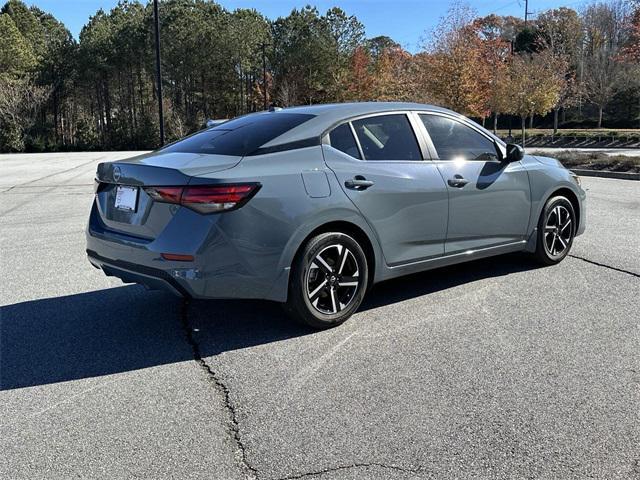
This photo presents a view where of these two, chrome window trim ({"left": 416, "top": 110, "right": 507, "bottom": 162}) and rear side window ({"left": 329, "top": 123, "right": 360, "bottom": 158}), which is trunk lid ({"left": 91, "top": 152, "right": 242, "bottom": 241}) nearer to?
Result: rear side window ({"left": 329, "top": 123, "right": 360, "bottom": 158})

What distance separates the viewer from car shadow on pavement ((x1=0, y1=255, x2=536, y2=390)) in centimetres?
385

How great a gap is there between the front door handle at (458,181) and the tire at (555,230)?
4.06 ft

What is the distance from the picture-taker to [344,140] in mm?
4535

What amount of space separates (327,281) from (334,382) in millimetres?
946

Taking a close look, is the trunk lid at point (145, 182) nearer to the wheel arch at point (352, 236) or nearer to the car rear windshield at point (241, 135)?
the car rear windshield at point (241, 135)

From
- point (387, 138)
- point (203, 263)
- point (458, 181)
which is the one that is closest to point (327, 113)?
point (387, 138)

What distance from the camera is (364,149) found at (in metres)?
4.60

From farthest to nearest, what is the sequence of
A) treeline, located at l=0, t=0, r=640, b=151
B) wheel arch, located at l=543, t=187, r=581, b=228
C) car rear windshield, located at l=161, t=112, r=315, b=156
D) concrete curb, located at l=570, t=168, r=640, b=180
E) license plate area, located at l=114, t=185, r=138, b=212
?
treeline, located at l=0, t=0, r=640, b=151, concrete curb, located at l=570, t=168, r=640, b=180, wheel arch, located at l=543, t=187, r=581, b=228, car rear windshield, located at l=161, t=112, r=315, b=156, license plate area, located at l=114, t=185, r=138, b=212

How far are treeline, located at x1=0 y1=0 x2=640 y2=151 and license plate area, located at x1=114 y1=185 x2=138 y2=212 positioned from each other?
38.1 meters

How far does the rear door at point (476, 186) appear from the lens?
504cm

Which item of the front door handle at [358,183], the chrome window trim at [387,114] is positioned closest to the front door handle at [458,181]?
the chrome window trim at [387,114]

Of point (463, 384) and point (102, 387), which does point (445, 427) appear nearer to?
Result: point (463, 384)

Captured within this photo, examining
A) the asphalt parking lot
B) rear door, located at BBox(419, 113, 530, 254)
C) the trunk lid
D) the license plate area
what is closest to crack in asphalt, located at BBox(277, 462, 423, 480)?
the asphalt parking lot

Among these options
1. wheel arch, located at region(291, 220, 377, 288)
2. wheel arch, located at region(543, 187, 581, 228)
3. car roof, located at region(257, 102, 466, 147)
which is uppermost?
car roof, located at region(257, 102, 466, 147)
